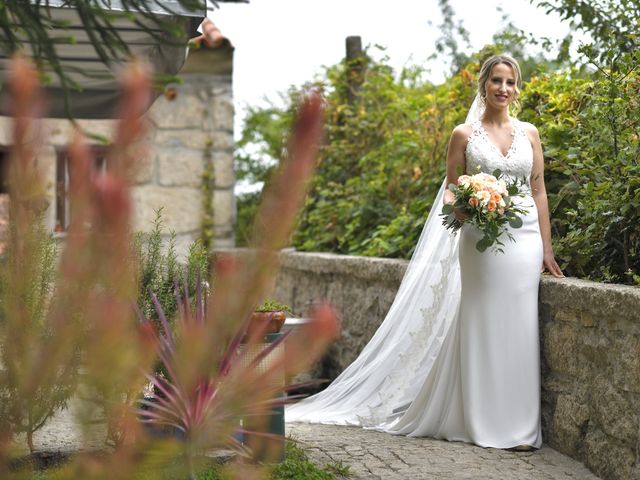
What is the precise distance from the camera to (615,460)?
448 centimetres

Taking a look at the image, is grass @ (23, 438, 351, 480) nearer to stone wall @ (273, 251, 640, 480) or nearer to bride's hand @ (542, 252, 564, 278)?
stone wall @ (273, 251, 640, 480)

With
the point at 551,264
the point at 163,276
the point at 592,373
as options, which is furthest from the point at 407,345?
the point at 163,276

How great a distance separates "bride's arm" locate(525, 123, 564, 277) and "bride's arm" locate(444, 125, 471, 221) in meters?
0.37

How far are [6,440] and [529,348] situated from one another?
4315 mm

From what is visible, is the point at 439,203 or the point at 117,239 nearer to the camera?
the point at 117,239

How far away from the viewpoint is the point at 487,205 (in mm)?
5145

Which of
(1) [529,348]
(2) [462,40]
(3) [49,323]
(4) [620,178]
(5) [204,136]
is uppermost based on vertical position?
(2) [462,40]

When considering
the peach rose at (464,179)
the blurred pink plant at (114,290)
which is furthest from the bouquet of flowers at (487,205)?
the blurred pink plant at (114,290)

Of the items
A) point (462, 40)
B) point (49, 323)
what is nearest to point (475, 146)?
point (49, 323)

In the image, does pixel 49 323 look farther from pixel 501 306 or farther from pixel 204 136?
pixel 204 136

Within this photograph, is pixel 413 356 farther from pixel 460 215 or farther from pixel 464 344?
pixel 460 215

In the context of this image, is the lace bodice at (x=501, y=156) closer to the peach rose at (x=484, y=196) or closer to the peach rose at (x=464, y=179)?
the peach rose at (x=464, y=179)

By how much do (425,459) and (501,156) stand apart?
5.65 feet

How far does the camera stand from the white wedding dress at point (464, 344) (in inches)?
209
